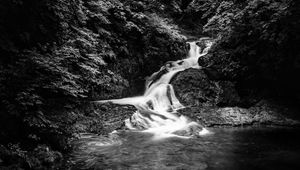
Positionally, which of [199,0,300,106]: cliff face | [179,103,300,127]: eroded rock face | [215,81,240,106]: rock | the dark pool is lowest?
the dark pool

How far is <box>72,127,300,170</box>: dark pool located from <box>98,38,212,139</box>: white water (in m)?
0.72

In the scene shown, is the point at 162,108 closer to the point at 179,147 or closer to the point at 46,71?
the point at 179,147

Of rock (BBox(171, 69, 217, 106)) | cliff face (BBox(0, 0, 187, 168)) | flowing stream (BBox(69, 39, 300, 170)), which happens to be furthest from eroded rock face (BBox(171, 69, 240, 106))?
cliff face (BBox(0, 0, 187, 168))

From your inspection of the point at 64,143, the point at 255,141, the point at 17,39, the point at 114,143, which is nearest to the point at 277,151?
the point at 255,141

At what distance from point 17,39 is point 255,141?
7417mm

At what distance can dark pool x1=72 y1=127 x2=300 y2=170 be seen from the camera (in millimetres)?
6727

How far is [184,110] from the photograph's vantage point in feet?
39.4

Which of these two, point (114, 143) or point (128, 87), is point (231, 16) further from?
point (114, 143)

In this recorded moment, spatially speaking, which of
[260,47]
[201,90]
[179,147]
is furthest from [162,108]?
[260,47]

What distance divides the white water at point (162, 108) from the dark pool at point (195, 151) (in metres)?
0.72

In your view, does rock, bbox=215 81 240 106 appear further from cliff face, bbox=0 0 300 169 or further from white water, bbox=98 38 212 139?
white water, bbox=98 38 212 139

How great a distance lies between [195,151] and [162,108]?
492cm

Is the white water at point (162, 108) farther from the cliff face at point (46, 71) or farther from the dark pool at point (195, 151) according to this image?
the cliff face at point (46, 71)

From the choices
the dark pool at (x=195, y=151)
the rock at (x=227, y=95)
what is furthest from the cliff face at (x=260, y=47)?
the dark pool at (x=195, y=151)
